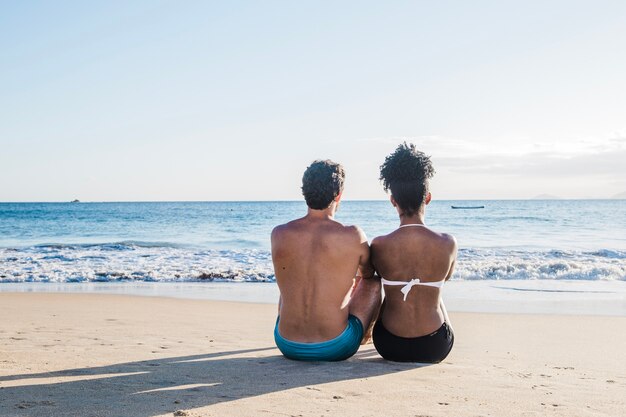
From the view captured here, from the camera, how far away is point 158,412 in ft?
10.2

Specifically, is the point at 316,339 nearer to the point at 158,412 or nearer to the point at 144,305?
the point at 158,412

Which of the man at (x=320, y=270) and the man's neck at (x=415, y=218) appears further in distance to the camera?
the man's neck at (x=415, y=218)

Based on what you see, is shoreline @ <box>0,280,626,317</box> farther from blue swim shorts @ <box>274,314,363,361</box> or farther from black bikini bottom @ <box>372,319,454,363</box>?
blue swim shorts @ <box>274,314,363,361</box>

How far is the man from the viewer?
4.22 m

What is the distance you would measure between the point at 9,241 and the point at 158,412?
84.8 ft

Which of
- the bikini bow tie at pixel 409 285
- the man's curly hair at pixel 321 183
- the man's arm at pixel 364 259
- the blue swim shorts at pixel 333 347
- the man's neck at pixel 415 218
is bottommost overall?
the blue swim shorts at pixel 333 347

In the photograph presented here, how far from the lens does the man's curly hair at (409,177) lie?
14.1 feet

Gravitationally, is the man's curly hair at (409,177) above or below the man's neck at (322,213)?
above

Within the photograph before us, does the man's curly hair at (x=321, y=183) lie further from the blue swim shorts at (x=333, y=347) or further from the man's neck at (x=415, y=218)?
the blue swim shorts at (x=333, y=347)

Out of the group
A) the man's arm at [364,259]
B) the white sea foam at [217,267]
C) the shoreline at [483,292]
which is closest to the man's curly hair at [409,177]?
the man's arm at [364,259]

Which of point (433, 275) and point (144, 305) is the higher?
point (433, 275)

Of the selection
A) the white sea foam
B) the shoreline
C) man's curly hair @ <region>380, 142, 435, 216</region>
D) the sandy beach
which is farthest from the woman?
the white sea foam

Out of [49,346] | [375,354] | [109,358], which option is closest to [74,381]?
[109,358]

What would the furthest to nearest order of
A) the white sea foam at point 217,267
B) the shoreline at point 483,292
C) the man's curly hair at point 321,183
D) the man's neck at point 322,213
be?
1. the white sea foam at point 217,267
2. the shoreline at point 483,292
3. the man's neck at point 322,213
4. the man's curly hair at point 321,183
